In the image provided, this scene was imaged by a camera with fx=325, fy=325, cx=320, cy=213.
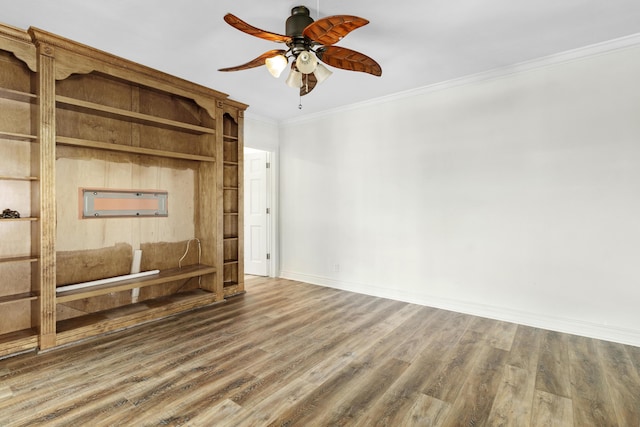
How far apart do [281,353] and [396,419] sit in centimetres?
110

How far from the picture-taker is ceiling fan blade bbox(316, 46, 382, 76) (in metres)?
2.22

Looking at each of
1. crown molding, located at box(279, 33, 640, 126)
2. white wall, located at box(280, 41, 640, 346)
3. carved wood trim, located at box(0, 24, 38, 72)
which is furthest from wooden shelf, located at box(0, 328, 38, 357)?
crown molding, located at box(279, 33, 640, 126)

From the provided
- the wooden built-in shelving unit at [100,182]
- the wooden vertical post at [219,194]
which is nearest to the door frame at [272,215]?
the wooden built-in shelving unit at [100,182]

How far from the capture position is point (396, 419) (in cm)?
186

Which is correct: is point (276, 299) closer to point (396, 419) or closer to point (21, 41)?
point (396, 419)

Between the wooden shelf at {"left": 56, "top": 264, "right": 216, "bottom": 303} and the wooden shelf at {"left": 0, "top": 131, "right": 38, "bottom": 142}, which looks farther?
the wooden shelf at {"left": 56, "top": 264, "right": 216, "bottom": 303}

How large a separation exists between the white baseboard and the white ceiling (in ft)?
8.36

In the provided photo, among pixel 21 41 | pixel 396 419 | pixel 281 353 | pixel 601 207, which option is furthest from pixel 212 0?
pixel 601 207

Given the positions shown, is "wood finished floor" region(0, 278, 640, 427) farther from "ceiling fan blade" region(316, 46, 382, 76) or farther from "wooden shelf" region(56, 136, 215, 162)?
"ceiling fan blade" region(316, 46, 382, 76)

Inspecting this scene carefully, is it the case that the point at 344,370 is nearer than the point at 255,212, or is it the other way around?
the point at 344,370

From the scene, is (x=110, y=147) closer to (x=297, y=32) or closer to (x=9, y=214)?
(x=9, y=214)

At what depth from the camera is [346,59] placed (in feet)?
7.59

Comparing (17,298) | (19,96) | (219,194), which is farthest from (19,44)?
(219,194)

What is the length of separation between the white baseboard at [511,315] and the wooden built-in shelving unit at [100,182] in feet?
6.01
